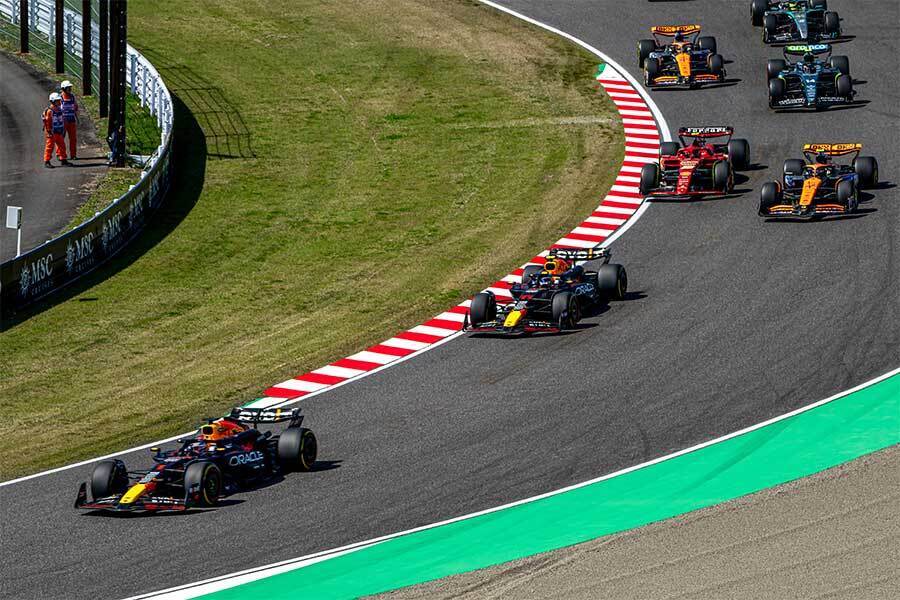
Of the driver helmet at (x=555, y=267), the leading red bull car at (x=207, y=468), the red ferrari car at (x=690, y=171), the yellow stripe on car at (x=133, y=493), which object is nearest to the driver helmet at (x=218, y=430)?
the leading red bull car at (x=207, y=468)

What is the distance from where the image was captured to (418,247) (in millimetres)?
34875

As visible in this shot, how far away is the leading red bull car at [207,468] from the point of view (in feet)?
70.5

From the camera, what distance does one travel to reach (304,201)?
38375mm

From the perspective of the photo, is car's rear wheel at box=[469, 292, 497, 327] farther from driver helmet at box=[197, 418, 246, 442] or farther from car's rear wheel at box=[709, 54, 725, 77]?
car's rear wheel at box=[709, 54, 725, 77]

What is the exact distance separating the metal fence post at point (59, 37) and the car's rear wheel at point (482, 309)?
915 inches

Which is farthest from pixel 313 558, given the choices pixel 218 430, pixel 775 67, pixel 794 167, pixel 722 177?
pixel 775 67

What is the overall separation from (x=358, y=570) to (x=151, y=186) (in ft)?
62.8

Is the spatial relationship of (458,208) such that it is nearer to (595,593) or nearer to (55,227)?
(55,227)

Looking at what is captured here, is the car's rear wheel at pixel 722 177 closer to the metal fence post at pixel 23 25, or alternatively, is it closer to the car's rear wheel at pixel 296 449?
the car's rear wheel at pixel 296 449

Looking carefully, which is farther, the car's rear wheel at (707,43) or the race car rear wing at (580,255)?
the car's rear wheel at (707,43)

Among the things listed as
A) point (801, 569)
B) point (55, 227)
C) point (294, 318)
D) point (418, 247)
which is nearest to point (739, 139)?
point (418, 247)

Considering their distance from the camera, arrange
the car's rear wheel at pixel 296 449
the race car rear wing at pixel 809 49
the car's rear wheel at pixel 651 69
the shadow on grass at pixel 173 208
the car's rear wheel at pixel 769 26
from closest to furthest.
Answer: the car's rear wheel at pixel 296 449
the shadow on grass at pixel 173 208
the race car rear wing at pixel 809 49
the car's rear wheel at pixel 651 69
the car's rear wheel at pixel 769 26

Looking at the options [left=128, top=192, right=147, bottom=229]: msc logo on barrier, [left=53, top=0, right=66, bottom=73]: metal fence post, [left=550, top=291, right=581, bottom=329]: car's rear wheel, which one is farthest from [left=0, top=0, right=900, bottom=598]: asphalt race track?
[left=53, top=0, right=66, bottom=73]: metal fence post

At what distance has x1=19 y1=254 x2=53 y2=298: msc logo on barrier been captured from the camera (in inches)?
1215
